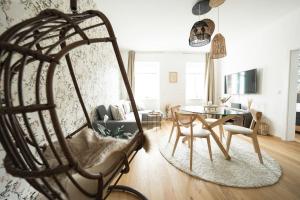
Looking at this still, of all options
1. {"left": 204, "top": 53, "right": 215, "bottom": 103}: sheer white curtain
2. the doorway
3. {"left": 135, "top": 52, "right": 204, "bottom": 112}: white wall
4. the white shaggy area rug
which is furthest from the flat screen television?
the white shaggy area rug

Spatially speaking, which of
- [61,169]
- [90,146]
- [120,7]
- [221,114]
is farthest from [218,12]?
[61,169]

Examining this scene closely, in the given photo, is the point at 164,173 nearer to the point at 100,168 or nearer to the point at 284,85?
the point at 100,168

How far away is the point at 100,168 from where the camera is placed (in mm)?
659

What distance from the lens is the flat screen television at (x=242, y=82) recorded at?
4.23 metres

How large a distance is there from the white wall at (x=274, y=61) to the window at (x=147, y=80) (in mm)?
3112

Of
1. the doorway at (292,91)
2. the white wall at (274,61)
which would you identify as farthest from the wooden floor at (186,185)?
the white wall at (274,61)

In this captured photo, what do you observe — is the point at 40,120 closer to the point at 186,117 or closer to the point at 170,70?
the point at 186,117

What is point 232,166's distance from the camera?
2184 millimetres

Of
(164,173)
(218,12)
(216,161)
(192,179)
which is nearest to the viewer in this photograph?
(192,179)

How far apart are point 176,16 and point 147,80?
11.0 ft

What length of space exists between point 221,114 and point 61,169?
231 centimetres

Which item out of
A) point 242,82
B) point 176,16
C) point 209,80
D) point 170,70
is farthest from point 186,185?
point 209,80

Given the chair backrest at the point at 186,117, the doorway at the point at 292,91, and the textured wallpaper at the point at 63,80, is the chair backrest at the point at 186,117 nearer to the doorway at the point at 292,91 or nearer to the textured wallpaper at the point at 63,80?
the textured wallpaper at the point at 63,80

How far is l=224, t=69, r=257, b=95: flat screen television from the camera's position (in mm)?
4227
